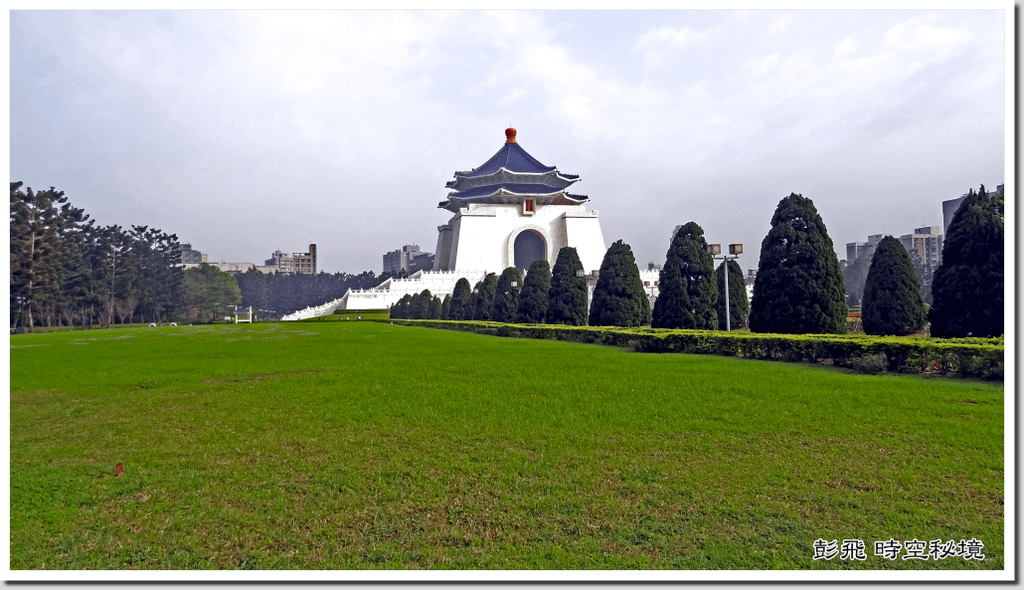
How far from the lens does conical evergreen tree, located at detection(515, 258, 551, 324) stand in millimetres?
20812

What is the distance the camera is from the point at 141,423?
16.1 ft

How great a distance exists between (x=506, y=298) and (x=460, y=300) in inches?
202

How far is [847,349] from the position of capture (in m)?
7.84

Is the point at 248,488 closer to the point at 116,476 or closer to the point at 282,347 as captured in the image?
the point at 116,476

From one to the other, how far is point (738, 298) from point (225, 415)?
17.3 metres

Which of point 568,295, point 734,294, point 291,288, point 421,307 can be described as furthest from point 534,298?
point 291,288

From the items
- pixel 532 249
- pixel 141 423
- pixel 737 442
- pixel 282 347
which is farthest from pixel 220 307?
pixel 737 442

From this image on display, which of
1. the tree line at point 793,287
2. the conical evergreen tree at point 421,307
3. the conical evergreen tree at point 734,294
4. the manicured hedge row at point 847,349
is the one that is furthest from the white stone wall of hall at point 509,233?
the manicured hedge row at point 847,349

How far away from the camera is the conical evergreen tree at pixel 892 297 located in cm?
1453

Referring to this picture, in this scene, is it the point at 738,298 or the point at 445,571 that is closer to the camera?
the point at 445,571

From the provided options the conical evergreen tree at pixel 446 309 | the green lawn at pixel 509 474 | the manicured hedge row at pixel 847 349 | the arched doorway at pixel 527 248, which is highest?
the arched doorway at pixel 527 248

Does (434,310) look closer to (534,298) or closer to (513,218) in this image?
(534,298)

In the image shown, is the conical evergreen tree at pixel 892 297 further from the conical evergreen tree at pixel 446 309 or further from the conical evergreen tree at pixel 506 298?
the conical evergreen tree at pixel 446 309

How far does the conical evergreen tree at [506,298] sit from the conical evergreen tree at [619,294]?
5.83 m
